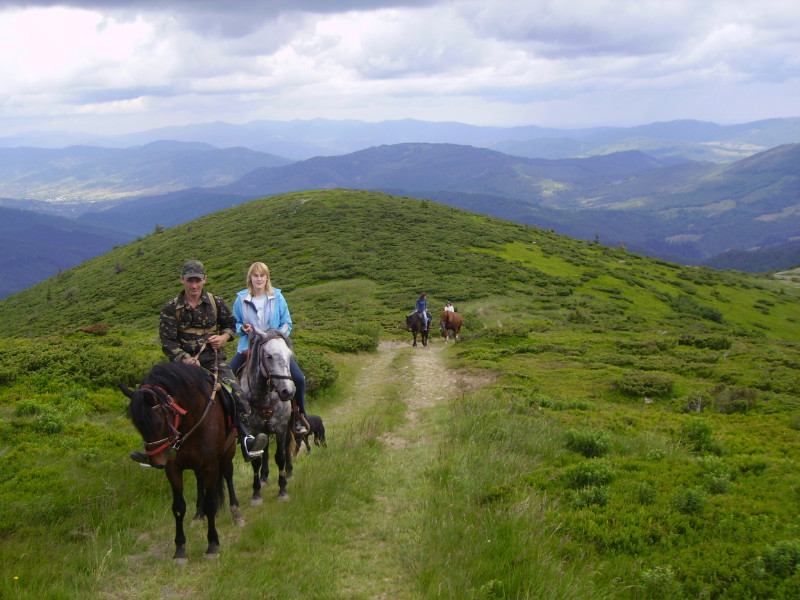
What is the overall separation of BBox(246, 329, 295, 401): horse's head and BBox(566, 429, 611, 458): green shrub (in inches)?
210

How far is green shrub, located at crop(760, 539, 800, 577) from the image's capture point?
187 inches

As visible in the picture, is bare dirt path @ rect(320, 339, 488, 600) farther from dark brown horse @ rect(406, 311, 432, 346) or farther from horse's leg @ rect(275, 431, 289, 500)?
dark brown horse @ rect(406, 311, 432, 346)

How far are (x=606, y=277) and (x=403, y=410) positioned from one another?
39.5m

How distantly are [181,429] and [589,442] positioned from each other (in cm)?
674

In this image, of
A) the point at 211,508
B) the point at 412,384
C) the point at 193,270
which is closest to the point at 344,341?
the point at 412,384

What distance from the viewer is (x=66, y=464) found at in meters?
7.35

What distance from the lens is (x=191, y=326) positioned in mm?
6652

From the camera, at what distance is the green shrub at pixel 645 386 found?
14.0m

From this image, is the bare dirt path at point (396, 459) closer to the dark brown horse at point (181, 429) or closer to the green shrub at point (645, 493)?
the dark brown horse at point (181, 429)

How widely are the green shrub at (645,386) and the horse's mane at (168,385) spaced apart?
40.2 feet

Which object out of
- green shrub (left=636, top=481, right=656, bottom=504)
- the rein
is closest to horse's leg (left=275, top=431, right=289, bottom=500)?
the rein

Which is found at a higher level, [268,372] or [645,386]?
[268,372]

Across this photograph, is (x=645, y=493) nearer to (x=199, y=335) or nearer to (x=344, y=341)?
(x=199, y=335)

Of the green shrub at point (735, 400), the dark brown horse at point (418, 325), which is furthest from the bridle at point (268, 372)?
the dark brown horse at point (418, 325)
